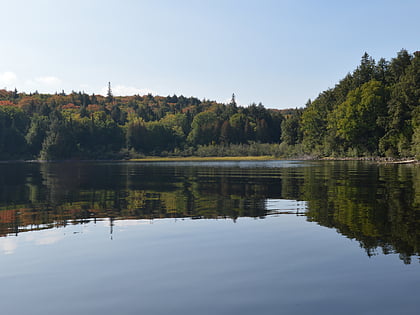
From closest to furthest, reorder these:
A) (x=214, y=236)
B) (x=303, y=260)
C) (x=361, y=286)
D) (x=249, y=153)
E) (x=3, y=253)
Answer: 1. (x=361, y=286)
2. (x=303, y=260)
3. (x=3, y=253)
4. (x=214, y=236)
5. (x=249, y=153)

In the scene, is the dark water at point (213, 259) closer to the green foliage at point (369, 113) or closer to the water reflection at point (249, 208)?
the water reflection at point (249, 208)

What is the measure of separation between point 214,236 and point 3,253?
7.13 metres

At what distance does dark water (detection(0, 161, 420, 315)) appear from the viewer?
394 inches

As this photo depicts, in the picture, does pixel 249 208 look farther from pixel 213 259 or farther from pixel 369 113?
pixel 369 113

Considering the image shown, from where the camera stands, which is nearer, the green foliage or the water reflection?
the water reflection

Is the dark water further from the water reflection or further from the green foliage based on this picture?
the green foliage

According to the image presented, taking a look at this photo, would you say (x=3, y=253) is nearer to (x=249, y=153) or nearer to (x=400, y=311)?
(x=400, y=311)

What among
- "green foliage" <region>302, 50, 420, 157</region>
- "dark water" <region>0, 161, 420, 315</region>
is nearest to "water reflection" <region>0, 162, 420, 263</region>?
"dark water" <region>0, 161, 420, 315</region>

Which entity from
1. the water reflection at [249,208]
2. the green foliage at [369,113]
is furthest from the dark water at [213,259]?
the green foliage at [369,113]

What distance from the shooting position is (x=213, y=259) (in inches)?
545

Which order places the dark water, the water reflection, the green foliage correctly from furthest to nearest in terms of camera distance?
the green foliage < the water reflection < the dark water

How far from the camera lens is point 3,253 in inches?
589

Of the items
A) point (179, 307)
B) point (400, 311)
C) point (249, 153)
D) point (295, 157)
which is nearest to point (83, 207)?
point (179, 307)

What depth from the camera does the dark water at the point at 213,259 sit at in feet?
32.8
